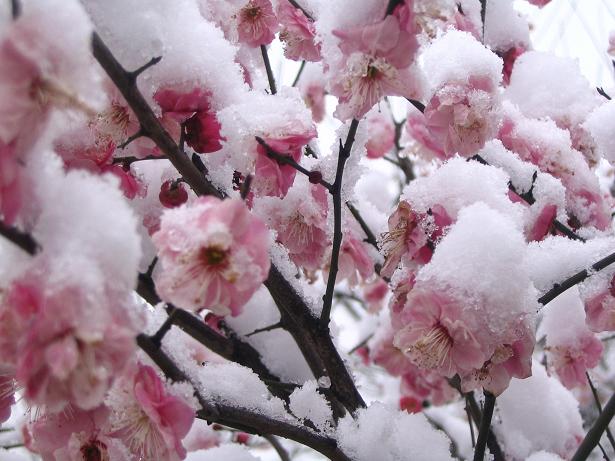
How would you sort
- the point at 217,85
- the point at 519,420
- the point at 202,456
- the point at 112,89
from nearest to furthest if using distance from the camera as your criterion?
the point at 112,89 → the point at 217,85 → the point at 202,456 → the point at 519,420

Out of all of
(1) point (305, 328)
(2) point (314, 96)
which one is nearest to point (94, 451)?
(1) point (305, 328)

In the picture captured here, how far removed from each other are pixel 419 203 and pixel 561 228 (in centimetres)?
49

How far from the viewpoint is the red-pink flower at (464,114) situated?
1408 millimetres

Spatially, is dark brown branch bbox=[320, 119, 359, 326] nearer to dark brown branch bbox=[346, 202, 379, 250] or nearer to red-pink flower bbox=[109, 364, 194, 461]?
red-pink flower bbox=[109, 364, 194, 461]

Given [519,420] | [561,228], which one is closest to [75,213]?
[561,228]

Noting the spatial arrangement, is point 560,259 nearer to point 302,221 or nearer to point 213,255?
point 302,221

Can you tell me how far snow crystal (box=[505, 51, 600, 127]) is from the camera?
6.72 ft

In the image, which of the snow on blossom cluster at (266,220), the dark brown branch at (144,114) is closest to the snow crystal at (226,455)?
the snow on blossom cluster at (266,220)

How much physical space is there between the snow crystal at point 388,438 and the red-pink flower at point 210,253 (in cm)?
57

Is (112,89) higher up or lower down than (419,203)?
higher up

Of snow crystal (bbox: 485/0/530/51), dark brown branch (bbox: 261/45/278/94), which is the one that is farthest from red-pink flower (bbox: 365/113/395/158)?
dark brown branch (bbox: 261/45/278/94)

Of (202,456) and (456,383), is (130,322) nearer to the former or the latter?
(202,456)

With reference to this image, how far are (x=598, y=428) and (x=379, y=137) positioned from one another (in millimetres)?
2165

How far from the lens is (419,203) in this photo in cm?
146
